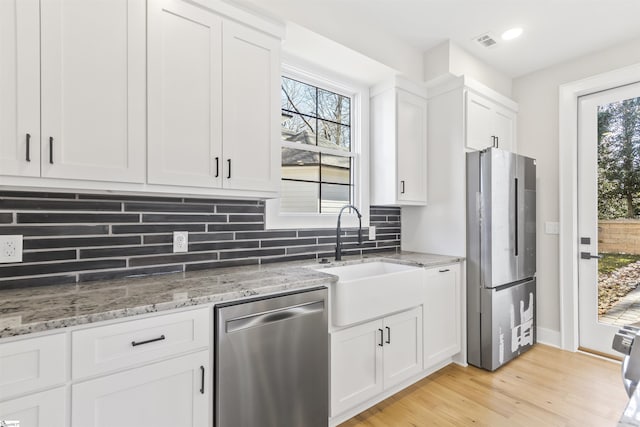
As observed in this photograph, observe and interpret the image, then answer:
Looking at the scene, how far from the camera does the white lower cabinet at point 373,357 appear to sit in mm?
1811

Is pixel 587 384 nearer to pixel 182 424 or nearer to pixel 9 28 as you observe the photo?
pixel 182 424

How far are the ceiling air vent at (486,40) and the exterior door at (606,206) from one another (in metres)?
1.12

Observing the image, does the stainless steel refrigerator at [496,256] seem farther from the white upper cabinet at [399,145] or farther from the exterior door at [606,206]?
the exterior door at [606,206]

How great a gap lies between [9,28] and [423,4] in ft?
7.68

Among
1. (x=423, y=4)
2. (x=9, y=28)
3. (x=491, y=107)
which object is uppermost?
(x=423, y=4)

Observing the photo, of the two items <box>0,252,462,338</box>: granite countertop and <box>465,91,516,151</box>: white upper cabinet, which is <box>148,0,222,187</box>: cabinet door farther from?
<box>465,91,516,151</box>: white upper cabinet

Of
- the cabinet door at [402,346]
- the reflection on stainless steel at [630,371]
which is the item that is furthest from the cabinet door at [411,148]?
the reflection on stainless steel at [630,371]

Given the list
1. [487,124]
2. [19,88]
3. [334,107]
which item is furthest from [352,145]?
[19,88]

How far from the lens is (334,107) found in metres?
2.85

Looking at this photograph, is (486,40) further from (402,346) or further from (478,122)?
(402,346)

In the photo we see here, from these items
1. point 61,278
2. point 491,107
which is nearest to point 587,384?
point 491,107

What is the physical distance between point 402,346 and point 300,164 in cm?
158

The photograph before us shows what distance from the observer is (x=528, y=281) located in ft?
9.62

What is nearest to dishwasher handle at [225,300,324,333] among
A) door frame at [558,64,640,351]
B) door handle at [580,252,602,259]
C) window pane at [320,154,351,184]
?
window pane at [320,154,351,184]
